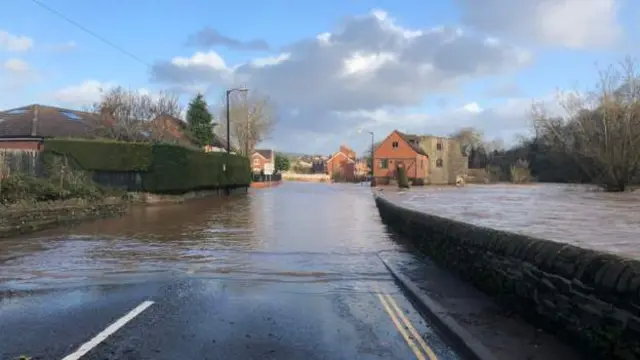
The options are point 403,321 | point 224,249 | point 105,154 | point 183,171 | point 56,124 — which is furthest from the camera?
point 56,124

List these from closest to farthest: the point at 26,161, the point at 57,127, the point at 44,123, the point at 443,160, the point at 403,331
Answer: the point at 403,331 < the point at 26,161 < the point at 44,123 < the point at 57,127 < the point at 443,160

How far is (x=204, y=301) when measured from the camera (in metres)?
8.91

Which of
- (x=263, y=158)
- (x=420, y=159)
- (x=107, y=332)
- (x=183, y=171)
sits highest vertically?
(x=263, y=158)

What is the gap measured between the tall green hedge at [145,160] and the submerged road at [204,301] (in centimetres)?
1734

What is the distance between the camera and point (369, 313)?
842 cm

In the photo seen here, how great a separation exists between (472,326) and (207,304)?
376 cm

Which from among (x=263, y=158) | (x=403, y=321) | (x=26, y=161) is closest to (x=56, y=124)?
(x=26, y=161)

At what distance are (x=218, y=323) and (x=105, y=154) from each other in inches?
1141

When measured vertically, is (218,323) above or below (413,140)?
below

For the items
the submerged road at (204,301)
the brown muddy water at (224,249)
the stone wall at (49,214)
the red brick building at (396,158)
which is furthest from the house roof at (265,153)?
the submerged road at (204,301)

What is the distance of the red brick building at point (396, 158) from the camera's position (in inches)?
3829

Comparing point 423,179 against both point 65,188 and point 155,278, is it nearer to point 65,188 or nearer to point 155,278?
point 65,188

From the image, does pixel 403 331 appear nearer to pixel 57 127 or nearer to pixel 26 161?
pixel 26 161

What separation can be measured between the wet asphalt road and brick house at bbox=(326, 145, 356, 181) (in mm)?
119005
